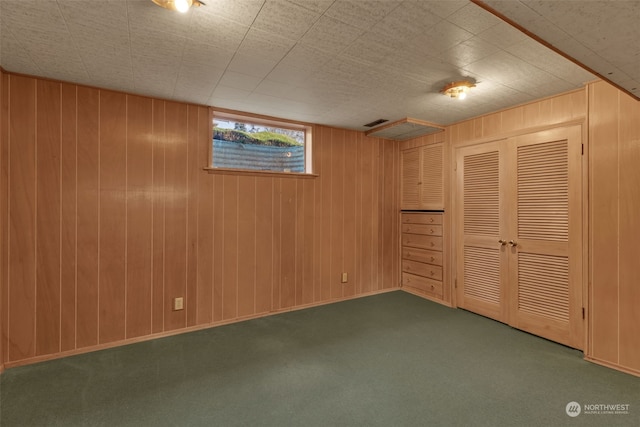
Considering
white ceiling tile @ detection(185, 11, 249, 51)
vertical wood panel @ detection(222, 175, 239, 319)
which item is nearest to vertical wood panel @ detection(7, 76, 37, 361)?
vertical wood panel @ detection(222, 175, 239, 319)

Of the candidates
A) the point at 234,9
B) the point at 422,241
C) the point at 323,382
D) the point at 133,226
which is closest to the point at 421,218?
the point at 422,241

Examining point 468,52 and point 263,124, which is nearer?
point 468,52

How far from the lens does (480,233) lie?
3381mm

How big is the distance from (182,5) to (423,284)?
13.4 ft

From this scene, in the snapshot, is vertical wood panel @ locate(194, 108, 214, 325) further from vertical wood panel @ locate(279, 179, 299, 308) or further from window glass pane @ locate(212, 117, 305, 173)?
vertical wood panel @ locate(279, 179, 299, 308)

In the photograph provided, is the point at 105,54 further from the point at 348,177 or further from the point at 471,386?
the point at 471,386

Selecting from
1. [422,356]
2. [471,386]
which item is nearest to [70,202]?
[422,356]

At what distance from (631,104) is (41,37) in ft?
13.9

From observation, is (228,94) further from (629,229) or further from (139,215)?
(629,229)

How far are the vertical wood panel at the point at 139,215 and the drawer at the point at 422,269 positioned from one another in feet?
11.4

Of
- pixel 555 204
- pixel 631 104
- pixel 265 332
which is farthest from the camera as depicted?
pixel 265 332

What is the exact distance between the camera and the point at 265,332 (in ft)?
9.62

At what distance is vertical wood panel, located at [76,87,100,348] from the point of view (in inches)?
99.3

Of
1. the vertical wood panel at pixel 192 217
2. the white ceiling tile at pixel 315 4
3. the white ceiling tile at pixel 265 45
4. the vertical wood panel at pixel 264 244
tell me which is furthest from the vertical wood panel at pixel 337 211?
the white ceiling tile at pixel 315 4
